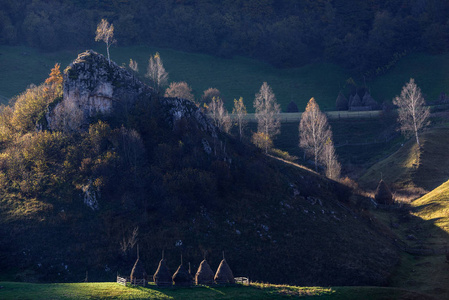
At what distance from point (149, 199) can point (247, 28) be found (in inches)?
4788

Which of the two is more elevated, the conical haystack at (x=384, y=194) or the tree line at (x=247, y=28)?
the tree line at (x=247, y=28)

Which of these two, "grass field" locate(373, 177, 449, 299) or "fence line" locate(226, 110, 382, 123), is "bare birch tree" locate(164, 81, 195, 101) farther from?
"grass field" locate(373, 177, 449, 299)

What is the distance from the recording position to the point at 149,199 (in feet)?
216

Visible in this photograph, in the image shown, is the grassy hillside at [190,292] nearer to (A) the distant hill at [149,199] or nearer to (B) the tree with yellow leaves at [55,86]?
(A) the distant hill at [149,199]

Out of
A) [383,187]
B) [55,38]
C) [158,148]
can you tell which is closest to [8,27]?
[55,38]

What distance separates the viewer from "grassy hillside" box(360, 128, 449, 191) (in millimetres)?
92438

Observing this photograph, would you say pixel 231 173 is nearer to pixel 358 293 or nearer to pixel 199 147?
pixel 199 147

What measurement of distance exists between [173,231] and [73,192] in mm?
14875

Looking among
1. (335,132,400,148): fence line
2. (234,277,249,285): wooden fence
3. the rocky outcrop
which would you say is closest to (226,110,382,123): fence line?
(335,132,400,148): fence line

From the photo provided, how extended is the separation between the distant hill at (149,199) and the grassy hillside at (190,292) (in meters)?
6.08

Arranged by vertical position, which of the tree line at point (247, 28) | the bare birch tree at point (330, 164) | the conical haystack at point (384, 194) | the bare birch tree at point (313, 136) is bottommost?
the conical haystack at point (384, 194)

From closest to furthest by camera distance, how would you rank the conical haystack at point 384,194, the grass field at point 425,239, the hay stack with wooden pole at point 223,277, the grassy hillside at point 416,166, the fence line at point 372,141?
the hay stack with wooden pole at point 223,277
the grass field at point 425,239
the conical haystack at point 384,194
the grassy hillside at point 416,166
the fence line at point 372,141

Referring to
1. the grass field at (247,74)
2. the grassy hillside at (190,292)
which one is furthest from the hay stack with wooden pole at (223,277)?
the grass field at (247,74)

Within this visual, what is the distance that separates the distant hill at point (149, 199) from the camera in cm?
5828
